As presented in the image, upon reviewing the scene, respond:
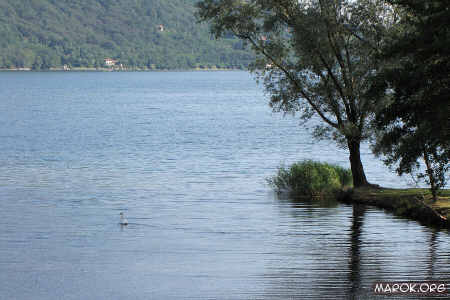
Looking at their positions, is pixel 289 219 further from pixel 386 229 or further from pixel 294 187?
pixel 294 187

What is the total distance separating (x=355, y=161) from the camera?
30891 mm

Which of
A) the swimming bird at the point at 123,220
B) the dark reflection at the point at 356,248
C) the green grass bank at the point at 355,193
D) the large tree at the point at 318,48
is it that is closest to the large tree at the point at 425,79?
the dark reflection at the point at 356,248

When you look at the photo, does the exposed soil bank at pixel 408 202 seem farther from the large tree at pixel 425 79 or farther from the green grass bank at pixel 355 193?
the large tree at pixel 425 79

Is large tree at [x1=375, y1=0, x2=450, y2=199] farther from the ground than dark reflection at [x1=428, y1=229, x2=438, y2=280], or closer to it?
farther from the ground

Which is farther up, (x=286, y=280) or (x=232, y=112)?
(x=232, y=112)

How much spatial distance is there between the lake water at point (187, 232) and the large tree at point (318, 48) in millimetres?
4331

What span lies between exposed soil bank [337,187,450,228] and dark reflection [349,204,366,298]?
2.75 feet

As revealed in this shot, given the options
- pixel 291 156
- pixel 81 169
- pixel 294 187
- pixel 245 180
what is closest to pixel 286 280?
pixel 294 187

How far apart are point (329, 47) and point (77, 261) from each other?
14.9 meters

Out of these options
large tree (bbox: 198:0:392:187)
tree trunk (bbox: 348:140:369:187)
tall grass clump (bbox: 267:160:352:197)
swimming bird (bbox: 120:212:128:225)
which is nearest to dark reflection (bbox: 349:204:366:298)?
tree trunk (bbox: 348:140:369:187)

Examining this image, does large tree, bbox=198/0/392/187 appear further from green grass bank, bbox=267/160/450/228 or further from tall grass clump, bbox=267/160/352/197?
tall grass clump, bbox=267/160/352/197

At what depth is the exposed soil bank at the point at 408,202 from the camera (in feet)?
81.7

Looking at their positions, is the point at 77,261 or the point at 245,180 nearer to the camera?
the point at 77,261

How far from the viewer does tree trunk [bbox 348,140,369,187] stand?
3020 centimetres
